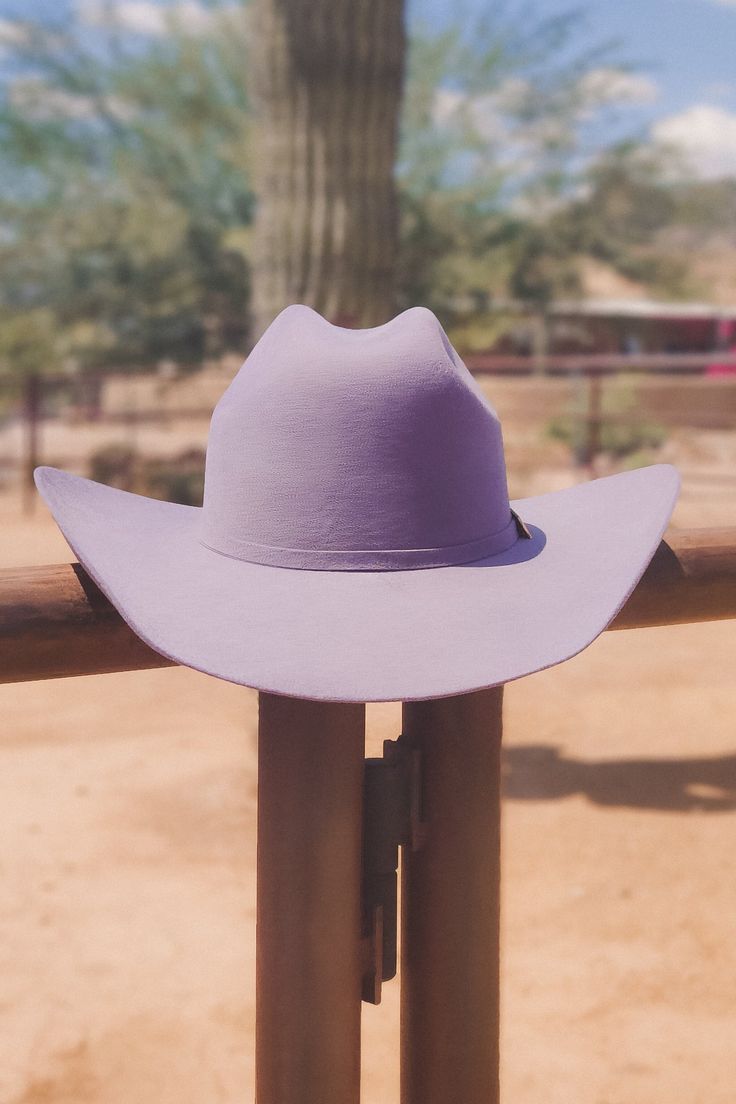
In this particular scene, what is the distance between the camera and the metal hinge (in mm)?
1107

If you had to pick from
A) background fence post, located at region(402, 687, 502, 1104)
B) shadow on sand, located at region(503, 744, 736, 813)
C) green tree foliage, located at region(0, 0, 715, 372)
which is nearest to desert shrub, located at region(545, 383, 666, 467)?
green tree foliage, located at region(0, 0, 715, 372)

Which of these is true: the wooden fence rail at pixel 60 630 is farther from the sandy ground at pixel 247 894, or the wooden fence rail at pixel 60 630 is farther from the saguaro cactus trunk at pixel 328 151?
the saguaro cactus trunk at pixel 328 151

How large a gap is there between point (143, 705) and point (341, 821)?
2870mm

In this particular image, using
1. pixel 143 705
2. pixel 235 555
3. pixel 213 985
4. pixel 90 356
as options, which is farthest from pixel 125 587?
pixel 90 356

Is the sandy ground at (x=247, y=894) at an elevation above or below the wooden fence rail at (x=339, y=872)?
below

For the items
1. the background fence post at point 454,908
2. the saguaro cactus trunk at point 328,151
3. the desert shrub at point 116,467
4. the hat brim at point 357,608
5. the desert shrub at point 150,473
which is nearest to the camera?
the hat brim at point 357,608

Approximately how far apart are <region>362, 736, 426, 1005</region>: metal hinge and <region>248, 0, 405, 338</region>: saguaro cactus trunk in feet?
10.0

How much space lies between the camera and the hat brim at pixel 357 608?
0.91 metres

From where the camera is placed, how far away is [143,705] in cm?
382

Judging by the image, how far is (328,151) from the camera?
4148mm

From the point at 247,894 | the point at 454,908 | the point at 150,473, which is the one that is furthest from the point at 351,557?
the point at 150,473

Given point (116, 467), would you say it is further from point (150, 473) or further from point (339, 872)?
point (339, 872)

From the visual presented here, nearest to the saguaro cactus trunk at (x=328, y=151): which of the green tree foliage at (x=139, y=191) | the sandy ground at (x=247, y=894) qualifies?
the sandy ground at (x=247, y=894)

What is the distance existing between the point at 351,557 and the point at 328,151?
3.47 metres
